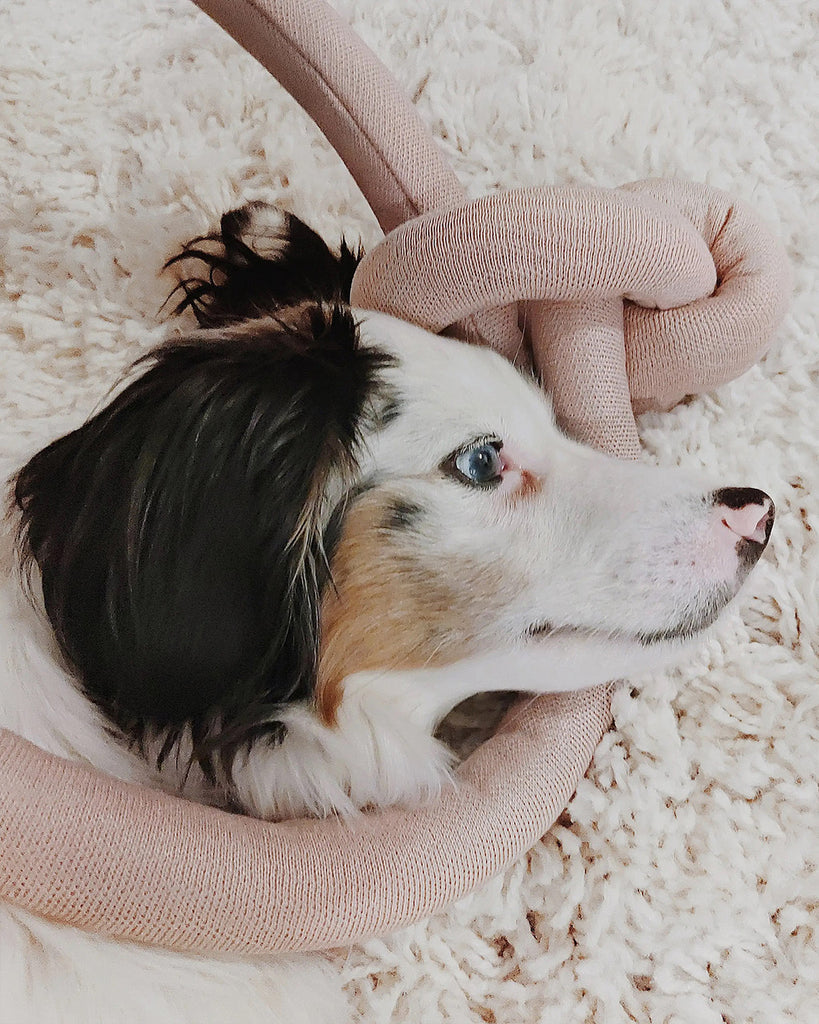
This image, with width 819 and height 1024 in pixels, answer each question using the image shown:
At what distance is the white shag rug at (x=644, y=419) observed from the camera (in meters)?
0.91

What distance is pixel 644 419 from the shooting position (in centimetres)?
129

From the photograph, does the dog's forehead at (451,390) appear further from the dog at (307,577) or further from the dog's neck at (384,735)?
the dog's neck at (384,735)

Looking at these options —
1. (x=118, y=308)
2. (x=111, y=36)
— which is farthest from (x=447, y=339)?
(x=111, y=36)

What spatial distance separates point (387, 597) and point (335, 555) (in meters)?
0.07

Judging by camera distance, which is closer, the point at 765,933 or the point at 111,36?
the point at 765,933

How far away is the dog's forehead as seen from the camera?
99 centimetres

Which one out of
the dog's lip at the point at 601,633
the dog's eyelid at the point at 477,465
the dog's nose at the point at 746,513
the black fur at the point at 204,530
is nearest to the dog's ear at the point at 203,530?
the black fur at the point at 204,530

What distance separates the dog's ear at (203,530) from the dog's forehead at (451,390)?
0.05m

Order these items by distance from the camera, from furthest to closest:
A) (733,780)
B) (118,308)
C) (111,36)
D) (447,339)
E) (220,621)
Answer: (111,36), (118,308), (447,339), (733,780), (220,621)

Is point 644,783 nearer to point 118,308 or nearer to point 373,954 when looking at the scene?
point 373,954

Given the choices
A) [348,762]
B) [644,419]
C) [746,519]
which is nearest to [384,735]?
[348,762]

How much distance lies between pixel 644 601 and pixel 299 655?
1.13ft

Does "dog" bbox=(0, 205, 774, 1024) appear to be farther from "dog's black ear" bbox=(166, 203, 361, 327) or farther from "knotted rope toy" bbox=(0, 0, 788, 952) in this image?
"dog's black ear" bbox=(166, 203, 361, 327)

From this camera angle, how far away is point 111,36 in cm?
172
